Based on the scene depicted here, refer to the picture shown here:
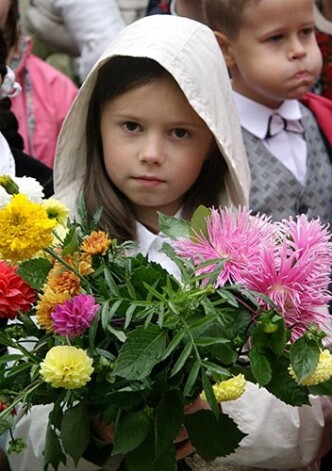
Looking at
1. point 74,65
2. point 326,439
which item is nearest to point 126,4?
point 74,65

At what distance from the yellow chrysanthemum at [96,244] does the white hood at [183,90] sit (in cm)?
62

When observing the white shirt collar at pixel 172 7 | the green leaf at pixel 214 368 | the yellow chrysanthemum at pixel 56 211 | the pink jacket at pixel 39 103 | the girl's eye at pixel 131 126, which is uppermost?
the yellow chrysanthemum at pixel 56 211

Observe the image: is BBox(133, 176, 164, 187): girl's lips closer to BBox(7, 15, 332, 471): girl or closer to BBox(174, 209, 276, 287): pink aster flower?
BBox(7, 15, 332, 471): girl

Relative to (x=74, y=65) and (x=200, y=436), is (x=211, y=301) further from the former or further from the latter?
(x=74, y=65)

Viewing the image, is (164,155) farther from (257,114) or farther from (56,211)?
(257,114)

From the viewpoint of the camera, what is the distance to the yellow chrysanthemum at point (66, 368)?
6.13 feet

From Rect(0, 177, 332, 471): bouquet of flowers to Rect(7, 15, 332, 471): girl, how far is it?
1.50ft

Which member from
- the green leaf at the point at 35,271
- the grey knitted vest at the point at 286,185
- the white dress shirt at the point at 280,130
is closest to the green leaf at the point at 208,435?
the green leaf at the point at 35,271

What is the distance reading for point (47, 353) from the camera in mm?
1928

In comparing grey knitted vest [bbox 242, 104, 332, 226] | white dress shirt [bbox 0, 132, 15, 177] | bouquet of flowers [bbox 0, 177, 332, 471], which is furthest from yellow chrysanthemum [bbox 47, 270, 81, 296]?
grey knitted vest [bbox 242, 104, 332, 226]

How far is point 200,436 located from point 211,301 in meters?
0.25

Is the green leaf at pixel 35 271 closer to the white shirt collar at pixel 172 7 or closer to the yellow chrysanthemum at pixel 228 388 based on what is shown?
the yellow chrysanthemum at pixel 228 388

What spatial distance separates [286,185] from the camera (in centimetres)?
325


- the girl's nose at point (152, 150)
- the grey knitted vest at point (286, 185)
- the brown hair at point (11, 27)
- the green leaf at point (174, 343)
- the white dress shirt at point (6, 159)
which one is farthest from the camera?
the brown hair at point (11, 27)
